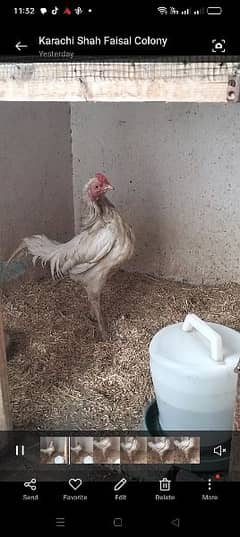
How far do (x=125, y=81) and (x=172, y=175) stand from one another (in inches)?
39.3

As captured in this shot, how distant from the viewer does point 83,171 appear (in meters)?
2.04

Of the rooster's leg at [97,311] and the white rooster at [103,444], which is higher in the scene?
the rooster's leg at [97,311]

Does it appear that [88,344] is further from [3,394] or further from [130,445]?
[130,445]

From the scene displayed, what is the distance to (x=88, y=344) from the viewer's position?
1660 mm

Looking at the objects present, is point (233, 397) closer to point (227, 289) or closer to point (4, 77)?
point (4, 77)

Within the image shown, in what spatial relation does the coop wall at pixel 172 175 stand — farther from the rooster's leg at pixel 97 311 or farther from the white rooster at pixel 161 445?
the white rooster at pixel 161 445

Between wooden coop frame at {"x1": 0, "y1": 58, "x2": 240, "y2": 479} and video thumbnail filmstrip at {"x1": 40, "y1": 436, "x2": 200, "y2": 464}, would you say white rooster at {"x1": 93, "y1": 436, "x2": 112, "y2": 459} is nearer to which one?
video thumbnail filmstrip at {"x1": 40, "y1": 436, "x2": 200, "y2": 464}

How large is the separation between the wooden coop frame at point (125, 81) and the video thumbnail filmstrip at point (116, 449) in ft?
1.86

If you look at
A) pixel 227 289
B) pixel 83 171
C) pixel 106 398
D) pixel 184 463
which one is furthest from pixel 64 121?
pixel 184 463

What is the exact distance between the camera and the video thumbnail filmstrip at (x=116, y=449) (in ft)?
3.57

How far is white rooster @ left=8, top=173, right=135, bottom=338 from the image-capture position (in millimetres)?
1581
